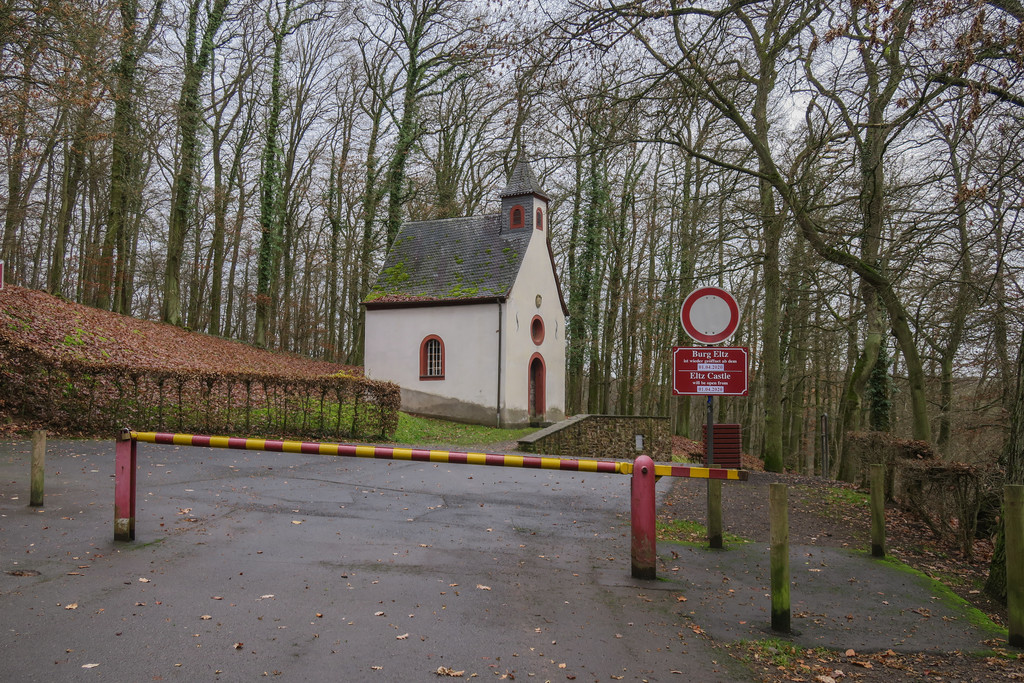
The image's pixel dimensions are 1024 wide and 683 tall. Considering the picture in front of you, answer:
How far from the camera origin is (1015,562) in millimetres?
5637

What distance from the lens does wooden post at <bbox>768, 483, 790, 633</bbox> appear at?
5.57 metres

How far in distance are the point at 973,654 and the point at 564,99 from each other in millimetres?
7002

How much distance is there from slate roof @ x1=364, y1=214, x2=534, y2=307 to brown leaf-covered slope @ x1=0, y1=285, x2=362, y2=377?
4382 millimetres

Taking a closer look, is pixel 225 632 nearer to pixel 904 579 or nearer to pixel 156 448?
pixel 904 579

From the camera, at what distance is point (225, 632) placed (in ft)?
16.0

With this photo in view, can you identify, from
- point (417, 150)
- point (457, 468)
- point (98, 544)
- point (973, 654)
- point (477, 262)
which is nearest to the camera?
point (973, 654)

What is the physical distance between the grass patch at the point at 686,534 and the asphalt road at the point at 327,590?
50 centimetres

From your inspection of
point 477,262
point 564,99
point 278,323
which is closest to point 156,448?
point 564,99

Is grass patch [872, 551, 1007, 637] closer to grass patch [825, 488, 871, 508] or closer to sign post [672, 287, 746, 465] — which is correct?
sign post [672, 287, 746, 465]

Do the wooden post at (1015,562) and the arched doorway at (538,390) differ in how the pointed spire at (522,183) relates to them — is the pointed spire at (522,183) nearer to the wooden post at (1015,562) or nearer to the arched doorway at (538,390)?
the arched doorway at (538,390)

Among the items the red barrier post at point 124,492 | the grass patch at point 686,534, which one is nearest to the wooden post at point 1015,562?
the grass patch at point 686,534

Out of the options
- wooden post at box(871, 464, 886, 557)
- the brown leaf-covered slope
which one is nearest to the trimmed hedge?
the brown leaf-covered slope

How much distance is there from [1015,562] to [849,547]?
3157mm

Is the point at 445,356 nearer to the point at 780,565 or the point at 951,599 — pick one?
the point at 951,599
